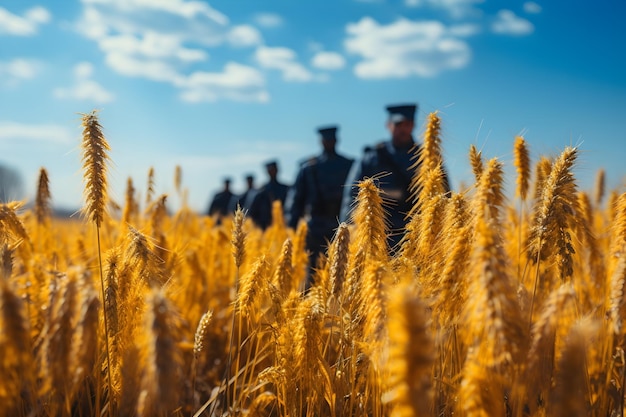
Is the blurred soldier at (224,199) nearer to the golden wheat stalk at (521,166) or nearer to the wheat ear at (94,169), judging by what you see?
the golden wheat stalk at (521,166)

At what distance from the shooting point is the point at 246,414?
2.15 meters

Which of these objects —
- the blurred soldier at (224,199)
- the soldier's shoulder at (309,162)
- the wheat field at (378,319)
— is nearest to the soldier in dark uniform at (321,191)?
the soldier's shoulder at (309,162)

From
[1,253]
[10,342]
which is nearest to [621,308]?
[10,342]

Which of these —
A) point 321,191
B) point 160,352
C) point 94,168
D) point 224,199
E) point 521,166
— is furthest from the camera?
point 224,199

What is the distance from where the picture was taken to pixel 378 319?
1699 mm

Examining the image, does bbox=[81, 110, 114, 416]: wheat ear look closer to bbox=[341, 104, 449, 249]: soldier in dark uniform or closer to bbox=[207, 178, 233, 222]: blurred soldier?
bbox=[341, 104, 449, 249]: soldier in dark uniform

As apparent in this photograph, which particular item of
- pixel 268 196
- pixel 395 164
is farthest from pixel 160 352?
pixel 268 196

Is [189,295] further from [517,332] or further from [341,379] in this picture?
[517,332]

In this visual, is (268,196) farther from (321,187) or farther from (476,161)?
(476,161)

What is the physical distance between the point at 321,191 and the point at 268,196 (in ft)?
25.5

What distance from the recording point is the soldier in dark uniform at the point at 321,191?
20.9 ft

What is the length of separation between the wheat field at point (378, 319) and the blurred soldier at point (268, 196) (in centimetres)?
1036

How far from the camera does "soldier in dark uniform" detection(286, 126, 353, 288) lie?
636 centimetres

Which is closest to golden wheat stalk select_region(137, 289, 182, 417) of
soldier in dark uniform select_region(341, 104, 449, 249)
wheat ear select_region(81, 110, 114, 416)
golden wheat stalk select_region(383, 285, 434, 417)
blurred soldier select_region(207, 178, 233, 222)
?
golden wheat stalk select_region(383, 285, 434, 417)
